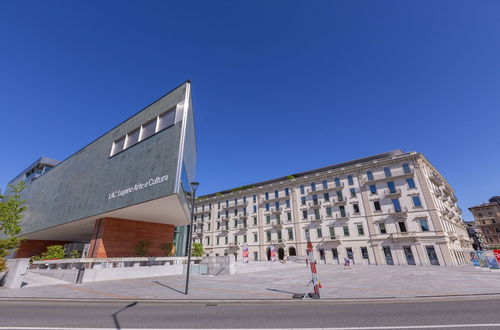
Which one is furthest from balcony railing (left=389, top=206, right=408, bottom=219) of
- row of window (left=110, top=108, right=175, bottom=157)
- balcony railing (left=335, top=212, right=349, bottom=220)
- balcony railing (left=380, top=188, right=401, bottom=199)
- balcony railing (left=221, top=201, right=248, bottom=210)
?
row of window (left=110, top=108, right=175, bottom=157)

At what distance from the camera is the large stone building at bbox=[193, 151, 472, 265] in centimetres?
3459

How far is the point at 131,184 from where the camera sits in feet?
60.3

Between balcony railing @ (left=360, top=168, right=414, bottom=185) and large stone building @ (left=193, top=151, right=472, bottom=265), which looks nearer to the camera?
large stone building @ (left=193, top=151, right=472, bottom=265)

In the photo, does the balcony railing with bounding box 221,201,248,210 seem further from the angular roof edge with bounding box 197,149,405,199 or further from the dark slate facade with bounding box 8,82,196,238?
the dark slate facade with bounding box 8,82,196,238

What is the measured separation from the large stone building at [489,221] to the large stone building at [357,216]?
4097 centimetres

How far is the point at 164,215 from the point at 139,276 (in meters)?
5.83

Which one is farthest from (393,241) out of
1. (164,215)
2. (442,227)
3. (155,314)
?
(155,314)

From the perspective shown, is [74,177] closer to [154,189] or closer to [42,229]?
[42,229]

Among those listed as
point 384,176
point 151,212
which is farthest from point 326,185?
point 151,212

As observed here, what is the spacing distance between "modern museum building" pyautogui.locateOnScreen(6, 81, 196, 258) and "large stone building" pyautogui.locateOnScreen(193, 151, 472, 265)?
26168 millimetres

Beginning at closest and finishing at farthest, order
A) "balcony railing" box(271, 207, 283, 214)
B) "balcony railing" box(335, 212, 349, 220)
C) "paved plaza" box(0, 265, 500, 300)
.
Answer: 1. "paved plaza" box(0, 265, 500, 300)
2. "balcony railing" box(335, 212, 349, 220)
3. "balcony railing" box(271, 207, 283, 214)

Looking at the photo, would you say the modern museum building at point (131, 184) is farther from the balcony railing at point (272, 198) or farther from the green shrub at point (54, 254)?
the balcony railing at point (272, 198)

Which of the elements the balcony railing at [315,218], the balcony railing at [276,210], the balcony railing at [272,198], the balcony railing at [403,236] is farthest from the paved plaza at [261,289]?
the balcony railing at [272,198]

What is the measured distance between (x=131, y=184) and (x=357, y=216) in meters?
36.6
